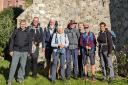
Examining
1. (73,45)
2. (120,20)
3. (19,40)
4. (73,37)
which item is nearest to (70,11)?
(120,20)

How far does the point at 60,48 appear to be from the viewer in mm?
13172

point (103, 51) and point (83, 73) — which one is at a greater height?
point (103, 51)

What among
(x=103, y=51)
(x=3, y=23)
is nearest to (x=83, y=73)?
(x=103, y=51)

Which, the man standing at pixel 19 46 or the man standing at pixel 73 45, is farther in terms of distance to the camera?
the man standing at pixel 73 45

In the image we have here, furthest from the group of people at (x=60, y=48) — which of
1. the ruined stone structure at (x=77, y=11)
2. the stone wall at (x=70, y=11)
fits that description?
the stone wall at (x=70, y=11)

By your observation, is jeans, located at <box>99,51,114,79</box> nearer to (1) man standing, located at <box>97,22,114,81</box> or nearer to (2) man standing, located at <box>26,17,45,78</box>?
(1) man standing, located at <box>97,22,114,81</box>

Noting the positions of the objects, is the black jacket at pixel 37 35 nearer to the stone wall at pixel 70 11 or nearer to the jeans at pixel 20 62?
the jeans at pixel 20 62

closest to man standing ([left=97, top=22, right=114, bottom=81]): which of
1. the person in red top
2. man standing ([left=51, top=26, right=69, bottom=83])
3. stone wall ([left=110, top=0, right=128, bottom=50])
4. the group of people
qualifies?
the group of people

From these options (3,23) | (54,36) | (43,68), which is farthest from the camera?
(3,23)

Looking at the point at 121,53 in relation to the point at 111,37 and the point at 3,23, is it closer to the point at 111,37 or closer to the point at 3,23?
the point at 111,37

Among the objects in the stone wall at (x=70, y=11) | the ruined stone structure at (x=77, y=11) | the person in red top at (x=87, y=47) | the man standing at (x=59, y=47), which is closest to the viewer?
the man standing at (x=59, y=47)

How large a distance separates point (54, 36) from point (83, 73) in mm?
2010

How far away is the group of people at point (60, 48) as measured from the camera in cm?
1286

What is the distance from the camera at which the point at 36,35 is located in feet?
44.6
